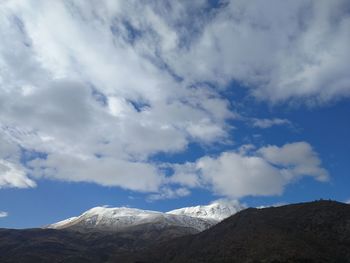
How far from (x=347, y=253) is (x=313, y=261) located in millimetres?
20037

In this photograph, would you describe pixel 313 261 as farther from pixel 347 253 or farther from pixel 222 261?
pixel 222 261

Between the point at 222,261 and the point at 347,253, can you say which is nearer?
the point at 347,253

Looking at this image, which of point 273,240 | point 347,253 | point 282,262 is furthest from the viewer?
point 273,240

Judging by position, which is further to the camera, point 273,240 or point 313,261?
point 273,240

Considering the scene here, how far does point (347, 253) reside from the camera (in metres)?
183

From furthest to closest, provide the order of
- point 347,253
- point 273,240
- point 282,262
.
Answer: point 273,240 < point 347,253 < point 282,262

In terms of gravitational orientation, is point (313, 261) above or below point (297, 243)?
below

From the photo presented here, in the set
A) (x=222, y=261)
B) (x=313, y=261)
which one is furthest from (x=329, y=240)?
(x=222, y=261)

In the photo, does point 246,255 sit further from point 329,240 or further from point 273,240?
point 329,240

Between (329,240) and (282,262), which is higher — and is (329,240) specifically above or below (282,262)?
above

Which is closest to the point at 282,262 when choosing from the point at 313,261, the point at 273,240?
the point at 313,261

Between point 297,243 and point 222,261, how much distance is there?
3242 cm

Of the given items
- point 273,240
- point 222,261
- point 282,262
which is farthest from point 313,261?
point 222,261

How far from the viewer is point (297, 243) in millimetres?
190500
